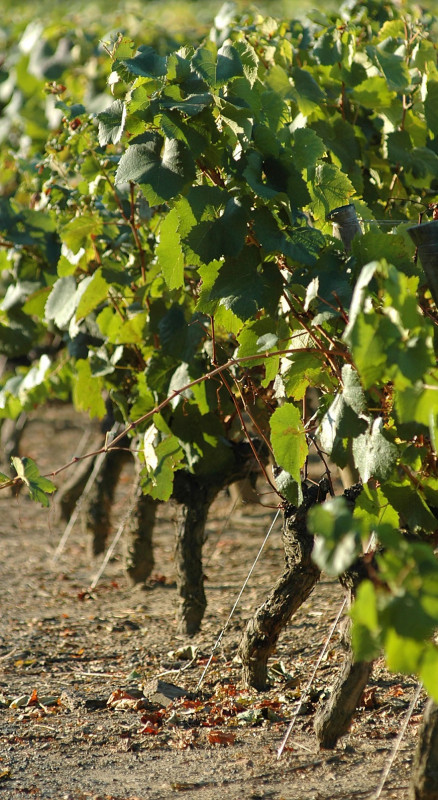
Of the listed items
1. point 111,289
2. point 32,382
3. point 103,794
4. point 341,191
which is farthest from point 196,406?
point 103,794

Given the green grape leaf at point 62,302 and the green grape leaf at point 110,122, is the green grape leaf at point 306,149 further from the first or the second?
the green grape leaf at point 62,302

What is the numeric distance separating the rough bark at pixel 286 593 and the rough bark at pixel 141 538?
130cm

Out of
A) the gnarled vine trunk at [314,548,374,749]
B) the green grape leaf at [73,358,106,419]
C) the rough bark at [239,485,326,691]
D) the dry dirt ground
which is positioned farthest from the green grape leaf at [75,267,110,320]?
the gnarled vine trunk at [314,548,374,749]

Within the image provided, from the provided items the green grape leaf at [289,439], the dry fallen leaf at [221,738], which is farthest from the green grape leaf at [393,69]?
the dry fallen leaf at [221,738]

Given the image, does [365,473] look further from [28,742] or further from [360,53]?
[360,53]

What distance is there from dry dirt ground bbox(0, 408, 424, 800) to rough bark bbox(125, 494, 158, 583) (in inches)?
4.3

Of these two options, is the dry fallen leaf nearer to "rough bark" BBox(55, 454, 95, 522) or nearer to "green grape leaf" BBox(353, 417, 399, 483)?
"green grape leaf" BBox(353, 417, 399, 483)

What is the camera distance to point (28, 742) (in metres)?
2.27

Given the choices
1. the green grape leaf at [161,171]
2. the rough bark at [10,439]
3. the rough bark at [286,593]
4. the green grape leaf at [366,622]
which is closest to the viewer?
the green grape leaf at [366,622]

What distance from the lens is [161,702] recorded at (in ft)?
8.10

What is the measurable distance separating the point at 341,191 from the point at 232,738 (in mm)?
1372

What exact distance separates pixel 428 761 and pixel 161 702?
3.42 feet

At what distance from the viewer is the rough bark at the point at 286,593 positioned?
90.6 inches

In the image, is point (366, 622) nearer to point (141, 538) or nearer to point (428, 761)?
point (428, 761)
